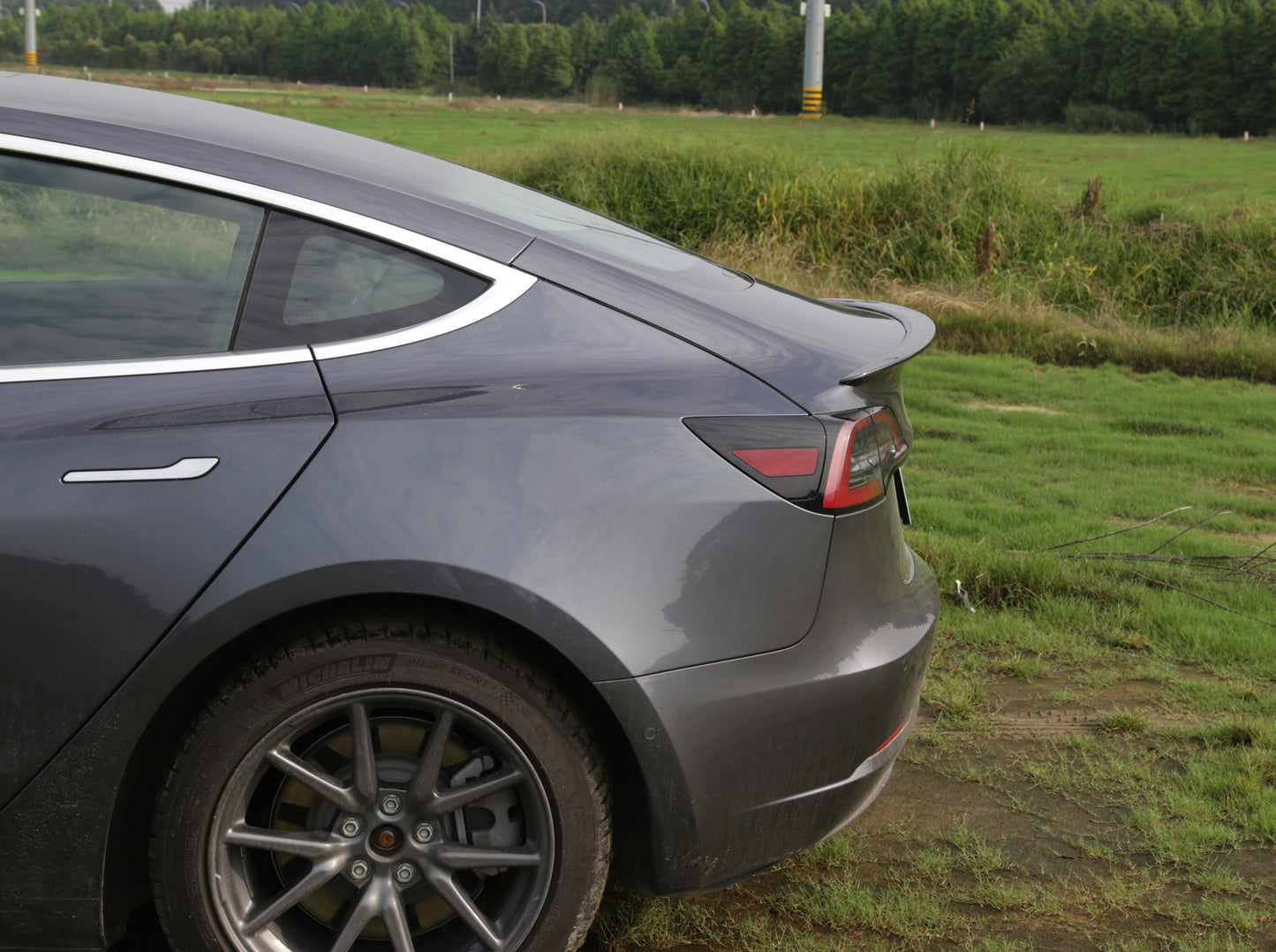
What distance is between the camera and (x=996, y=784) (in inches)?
125

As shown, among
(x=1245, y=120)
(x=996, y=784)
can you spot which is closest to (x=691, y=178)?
(x=996, y=784)

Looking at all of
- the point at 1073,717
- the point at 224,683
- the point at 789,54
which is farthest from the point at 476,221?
the point at 789,54

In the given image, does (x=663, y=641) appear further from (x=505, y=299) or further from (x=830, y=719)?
(x=505, y=299)

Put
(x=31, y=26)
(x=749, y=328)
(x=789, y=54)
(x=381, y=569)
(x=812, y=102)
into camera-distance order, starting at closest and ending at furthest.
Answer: (x=381, y=569), (x=749, y=328), (x=31, y=26), (x=812, y=102), (x=789, y=54)

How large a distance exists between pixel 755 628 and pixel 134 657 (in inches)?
42.7

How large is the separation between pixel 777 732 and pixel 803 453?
522 millimetres

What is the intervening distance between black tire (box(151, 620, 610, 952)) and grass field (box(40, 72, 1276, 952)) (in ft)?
1.59

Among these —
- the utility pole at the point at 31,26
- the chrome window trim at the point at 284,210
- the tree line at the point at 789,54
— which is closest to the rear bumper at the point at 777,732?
the chrome window trim at the point at 284,210

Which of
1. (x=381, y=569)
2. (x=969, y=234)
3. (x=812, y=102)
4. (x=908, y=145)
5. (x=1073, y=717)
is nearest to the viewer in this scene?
(x=381, y=569)

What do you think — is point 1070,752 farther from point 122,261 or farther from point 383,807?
point 122,261

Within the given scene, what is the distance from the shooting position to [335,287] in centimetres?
211

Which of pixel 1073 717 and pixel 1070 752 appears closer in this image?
pixel 1070 752

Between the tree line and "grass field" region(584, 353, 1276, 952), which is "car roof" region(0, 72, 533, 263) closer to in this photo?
"grass field" region(584, 353, 1276, 952)

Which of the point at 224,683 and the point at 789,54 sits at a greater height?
the point at 789,54
